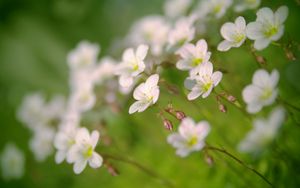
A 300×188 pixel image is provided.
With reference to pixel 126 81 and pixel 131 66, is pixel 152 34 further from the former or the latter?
pixel 126 81

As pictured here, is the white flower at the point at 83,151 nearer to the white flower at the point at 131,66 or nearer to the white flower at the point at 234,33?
the white flower at the point at 131,66

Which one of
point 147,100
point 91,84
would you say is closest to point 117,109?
point 91,84

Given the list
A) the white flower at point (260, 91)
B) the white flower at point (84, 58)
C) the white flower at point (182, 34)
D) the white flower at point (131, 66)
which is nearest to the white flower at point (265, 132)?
the white flower at point (260, 91)

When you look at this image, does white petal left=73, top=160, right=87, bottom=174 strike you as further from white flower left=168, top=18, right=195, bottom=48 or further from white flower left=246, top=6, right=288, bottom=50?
white flower left=246, top=6, right=288, bottom=50

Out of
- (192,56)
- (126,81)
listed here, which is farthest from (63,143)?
(192,56)

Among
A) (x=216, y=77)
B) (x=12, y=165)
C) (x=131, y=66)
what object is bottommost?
(x=216, y=77)

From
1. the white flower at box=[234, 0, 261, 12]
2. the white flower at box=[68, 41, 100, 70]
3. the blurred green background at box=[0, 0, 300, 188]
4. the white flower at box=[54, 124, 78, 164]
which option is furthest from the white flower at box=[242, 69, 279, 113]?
the white flower at box=[68, 41, 100, 70]
